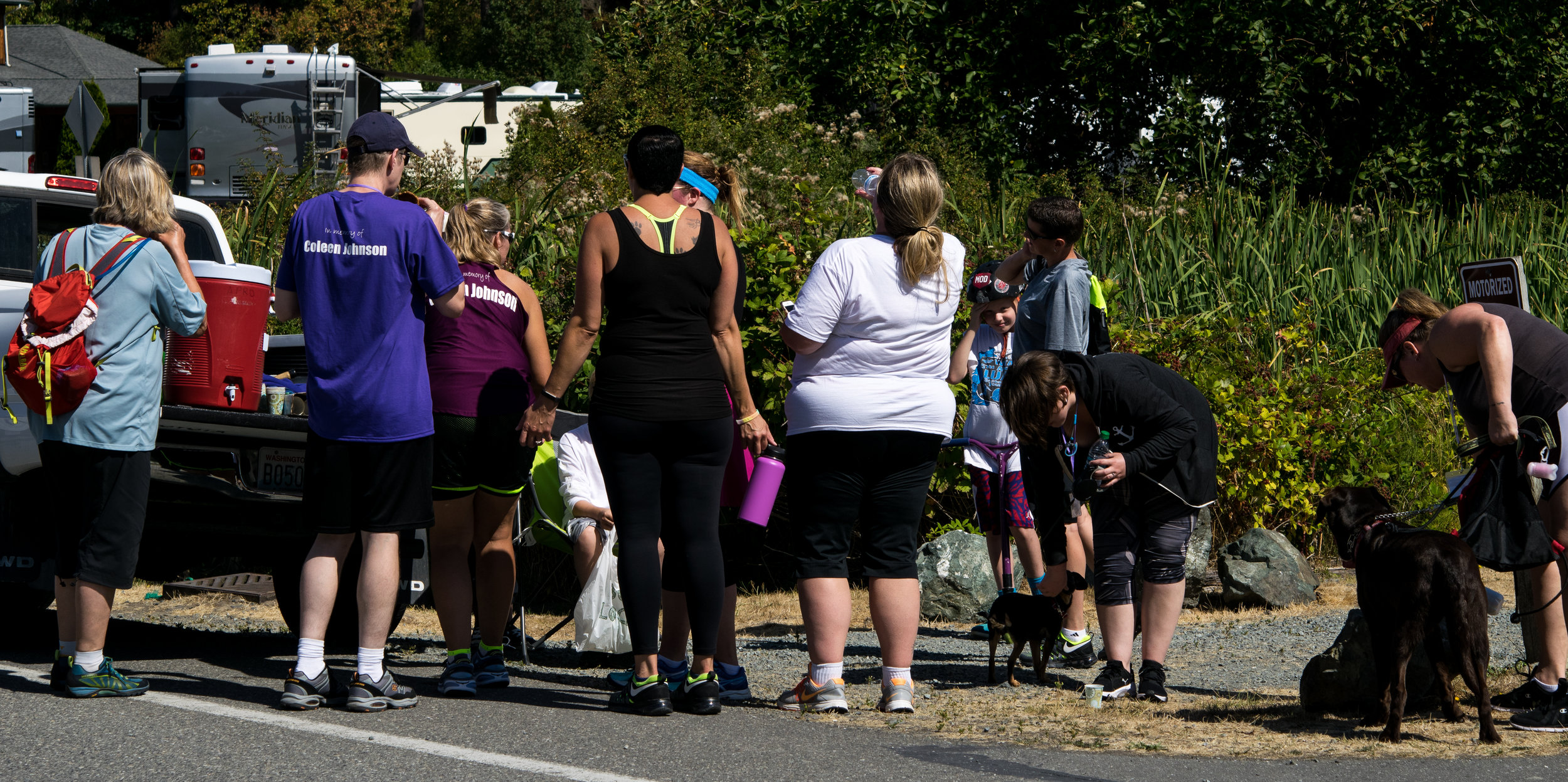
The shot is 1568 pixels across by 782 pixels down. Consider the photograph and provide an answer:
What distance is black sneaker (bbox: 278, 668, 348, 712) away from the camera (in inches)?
191

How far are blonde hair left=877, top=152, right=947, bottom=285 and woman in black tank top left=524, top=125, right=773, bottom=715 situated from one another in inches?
21.9

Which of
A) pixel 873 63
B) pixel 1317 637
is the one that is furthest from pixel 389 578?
pixel 873 63

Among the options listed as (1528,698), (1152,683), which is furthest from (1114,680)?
(1528,698)

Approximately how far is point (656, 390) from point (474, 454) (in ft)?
2.69

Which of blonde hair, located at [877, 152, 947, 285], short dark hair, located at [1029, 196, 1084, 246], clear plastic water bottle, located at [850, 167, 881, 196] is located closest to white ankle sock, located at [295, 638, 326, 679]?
blonde hair, located at [877, 152, 947, 285]

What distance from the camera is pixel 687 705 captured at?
16.4 ft

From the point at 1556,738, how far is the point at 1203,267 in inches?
257

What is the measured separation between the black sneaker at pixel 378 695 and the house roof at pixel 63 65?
36602 mm

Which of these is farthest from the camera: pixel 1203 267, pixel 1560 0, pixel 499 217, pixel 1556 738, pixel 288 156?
pixel 288 156

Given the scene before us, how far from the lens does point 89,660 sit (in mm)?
5047

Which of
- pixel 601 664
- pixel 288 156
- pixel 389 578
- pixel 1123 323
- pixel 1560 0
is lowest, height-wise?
pixel 601 664

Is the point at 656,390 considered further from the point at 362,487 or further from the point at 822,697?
the point at 822,697

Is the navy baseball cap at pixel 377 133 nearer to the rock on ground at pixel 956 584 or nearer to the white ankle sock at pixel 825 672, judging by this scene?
the white ankle sock at pixel 825 672

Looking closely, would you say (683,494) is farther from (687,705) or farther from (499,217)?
(499,217)
